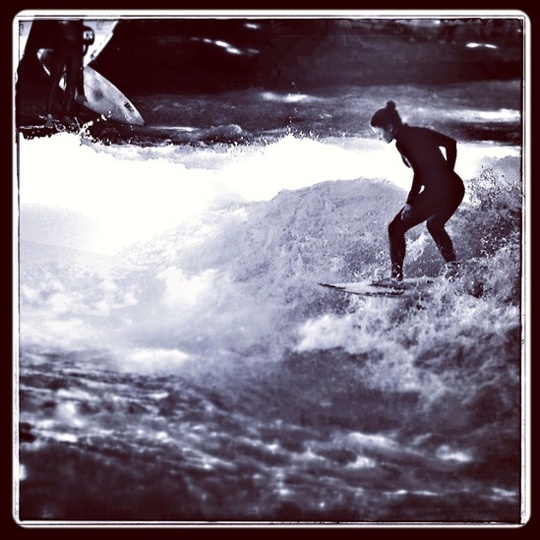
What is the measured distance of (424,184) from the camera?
2.80 m

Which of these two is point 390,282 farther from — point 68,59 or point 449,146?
point 68,59

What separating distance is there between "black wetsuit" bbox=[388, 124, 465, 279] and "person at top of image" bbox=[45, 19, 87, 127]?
56.1 inches

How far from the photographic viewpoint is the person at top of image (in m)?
2.79

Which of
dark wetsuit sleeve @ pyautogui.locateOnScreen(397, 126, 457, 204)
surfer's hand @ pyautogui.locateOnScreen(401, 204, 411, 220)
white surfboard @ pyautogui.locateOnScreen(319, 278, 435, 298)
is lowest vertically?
white surfboard @ pyautogui.locateOnScreen(319, 278, 435, 298)

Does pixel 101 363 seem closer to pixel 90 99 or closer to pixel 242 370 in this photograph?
pixel 242 370

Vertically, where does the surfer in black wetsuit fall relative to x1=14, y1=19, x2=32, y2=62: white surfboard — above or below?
below

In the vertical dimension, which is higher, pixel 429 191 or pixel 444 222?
pixel 429 191

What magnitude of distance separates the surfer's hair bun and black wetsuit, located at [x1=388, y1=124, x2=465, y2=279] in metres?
0.05

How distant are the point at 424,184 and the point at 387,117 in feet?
1.10

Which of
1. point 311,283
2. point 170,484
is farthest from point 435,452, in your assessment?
point 170,484

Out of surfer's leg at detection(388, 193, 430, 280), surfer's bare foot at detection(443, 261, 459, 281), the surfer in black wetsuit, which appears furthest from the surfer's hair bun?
surfer's bare foot at detection(443, 261, 459, 281)

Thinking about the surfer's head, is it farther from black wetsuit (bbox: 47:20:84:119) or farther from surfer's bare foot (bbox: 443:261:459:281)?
black wetsuit (bbox: 47:20:84:119)

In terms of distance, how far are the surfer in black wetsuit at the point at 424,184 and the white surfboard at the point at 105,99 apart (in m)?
1.06

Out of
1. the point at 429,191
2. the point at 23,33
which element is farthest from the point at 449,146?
the point at 23,33
